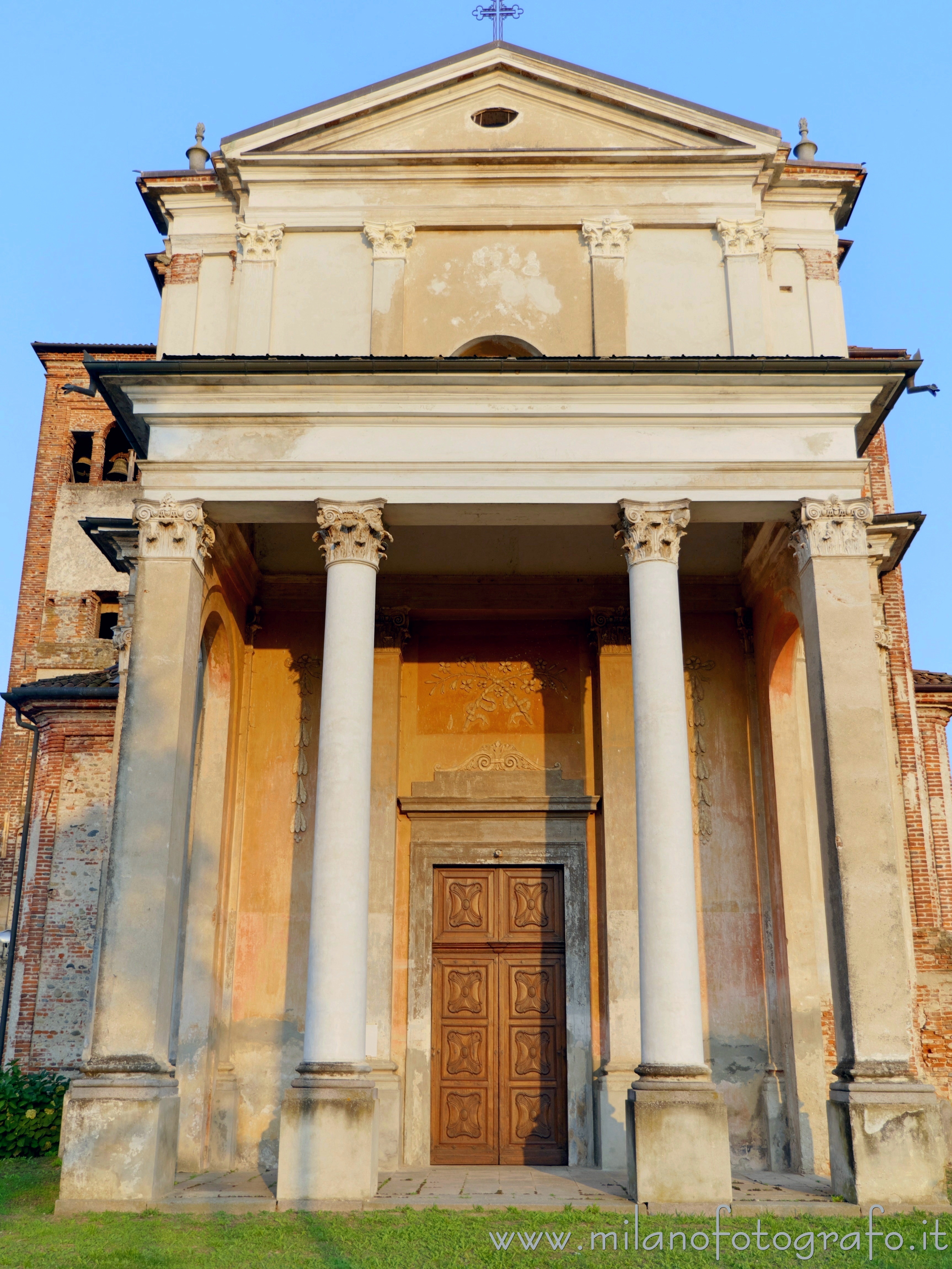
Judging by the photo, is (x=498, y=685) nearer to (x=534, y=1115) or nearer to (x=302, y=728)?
(x=302, y=728)

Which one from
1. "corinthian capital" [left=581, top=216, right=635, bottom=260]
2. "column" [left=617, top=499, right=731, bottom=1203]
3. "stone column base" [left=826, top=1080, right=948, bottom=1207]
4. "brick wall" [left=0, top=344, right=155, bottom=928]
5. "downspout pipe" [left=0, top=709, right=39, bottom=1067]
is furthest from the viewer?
"brick wall" [left=0, top=344, right=155, bottom=928]

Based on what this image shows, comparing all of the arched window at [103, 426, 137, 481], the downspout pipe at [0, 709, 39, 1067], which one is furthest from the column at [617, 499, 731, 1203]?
the arched window at [103, 426, 137, 481]

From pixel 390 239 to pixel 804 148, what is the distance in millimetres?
5207

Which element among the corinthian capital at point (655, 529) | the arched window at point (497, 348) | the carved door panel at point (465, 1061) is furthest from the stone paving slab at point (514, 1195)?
the arched window at point (497, 348)

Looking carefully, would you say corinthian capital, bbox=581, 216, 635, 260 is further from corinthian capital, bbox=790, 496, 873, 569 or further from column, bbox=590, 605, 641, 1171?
column, bbox=590, 605, 641, 1171

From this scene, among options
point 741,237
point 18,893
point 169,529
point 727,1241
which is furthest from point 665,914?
point 18,893

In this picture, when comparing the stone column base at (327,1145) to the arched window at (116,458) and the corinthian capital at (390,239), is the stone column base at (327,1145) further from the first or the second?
the arched window at (116,458)

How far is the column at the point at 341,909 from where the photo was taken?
394 inches

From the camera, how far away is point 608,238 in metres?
13.7

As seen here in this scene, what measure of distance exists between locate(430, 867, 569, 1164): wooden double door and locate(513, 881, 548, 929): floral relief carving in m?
0.01

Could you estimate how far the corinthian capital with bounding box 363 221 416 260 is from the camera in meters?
13.8

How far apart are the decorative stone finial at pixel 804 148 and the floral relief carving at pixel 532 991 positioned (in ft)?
33.3

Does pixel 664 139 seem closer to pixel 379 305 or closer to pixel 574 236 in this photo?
pixel 574 236

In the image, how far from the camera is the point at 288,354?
13.4 metres
